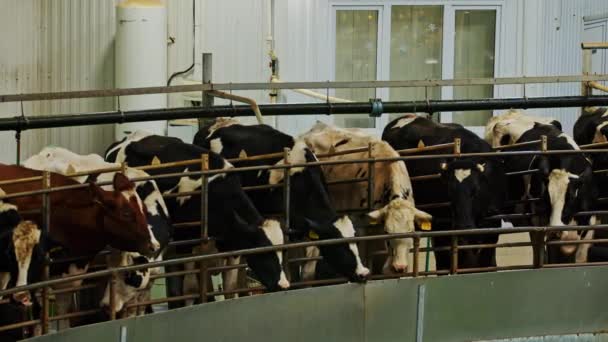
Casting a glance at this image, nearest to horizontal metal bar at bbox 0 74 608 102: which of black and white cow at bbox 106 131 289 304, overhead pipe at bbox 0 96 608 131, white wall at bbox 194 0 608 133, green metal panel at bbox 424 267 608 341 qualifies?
overhead pipe at bbox 0 96 608 131

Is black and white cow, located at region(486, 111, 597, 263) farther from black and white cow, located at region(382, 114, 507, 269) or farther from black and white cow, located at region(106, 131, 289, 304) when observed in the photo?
black and white cow, located at region(106, 131, 289, 304)

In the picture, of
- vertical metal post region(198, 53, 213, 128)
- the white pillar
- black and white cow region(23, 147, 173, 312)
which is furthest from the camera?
the white pillar

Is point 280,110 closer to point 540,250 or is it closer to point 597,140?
point 597,140

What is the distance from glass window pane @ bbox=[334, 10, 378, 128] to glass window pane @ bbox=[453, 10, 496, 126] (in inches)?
38.9

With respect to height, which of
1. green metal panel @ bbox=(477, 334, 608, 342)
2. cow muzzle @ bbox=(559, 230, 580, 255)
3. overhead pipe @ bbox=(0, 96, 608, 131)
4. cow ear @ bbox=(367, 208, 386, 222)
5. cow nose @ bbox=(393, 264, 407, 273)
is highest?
overhead pipe @ bbox=(0, 96, 608, 131)

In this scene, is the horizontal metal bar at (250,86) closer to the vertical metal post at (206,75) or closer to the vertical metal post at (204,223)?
the vertical metal post at (206,75)

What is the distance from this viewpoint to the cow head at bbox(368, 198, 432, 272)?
8.32m

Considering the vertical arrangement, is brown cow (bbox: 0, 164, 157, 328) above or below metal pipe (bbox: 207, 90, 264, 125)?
below

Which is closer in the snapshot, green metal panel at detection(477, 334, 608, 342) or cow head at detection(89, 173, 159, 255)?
cow head at detection(89, 173, 159, 255)

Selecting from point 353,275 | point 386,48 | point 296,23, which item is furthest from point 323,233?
point 386,48

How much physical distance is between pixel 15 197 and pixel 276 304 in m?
1.65

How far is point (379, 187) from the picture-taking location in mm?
8992

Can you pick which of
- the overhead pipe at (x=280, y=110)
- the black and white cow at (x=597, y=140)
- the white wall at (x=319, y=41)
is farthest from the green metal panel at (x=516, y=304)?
the white wall at (x=319, y=41)

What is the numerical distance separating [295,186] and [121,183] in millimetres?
1692
